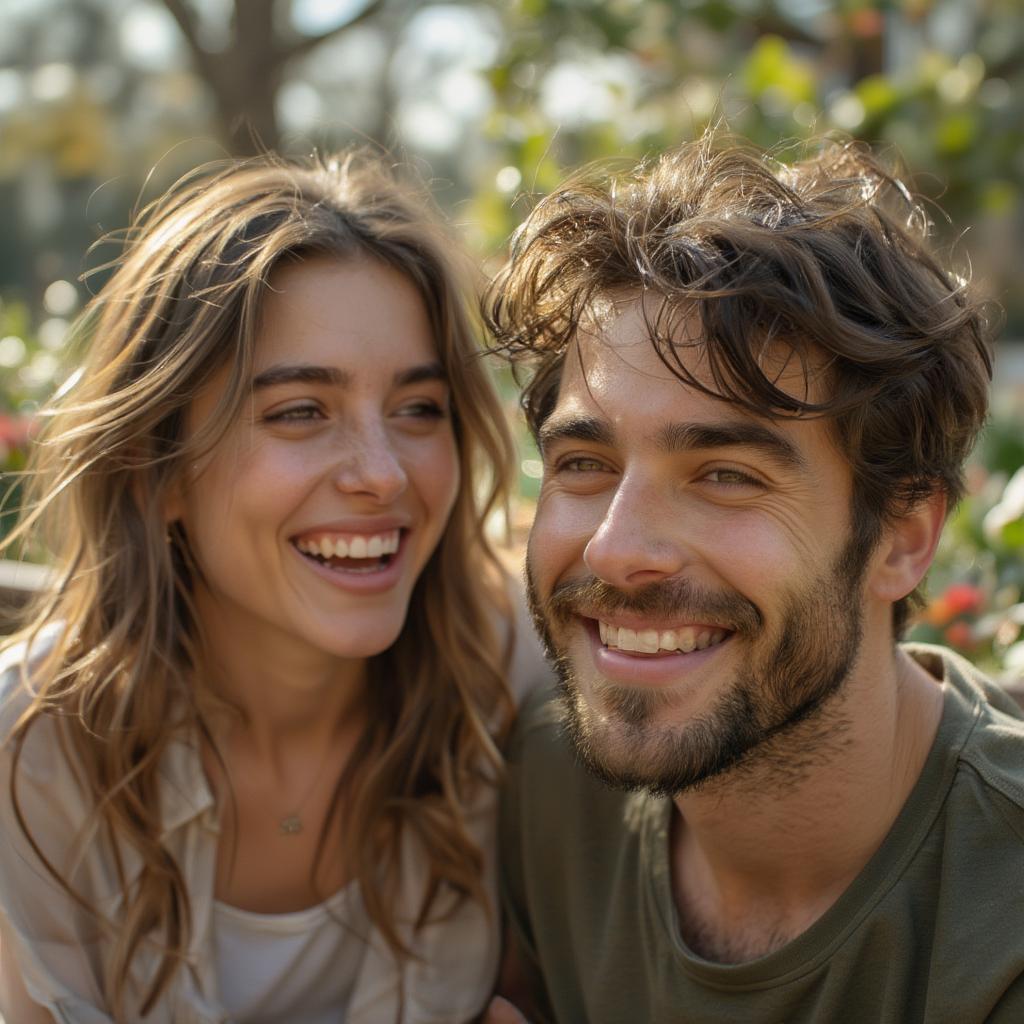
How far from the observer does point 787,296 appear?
2074 millimetres

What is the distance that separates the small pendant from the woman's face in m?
0.41

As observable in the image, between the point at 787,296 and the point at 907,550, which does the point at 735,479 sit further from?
the point at 907,550

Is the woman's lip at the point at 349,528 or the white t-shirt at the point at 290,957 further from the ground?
the woman's lip at the point at 349,528

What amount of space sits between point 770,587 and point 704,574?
0.34 ft

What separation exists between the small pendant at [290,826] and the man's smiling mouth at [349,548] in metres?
0.61

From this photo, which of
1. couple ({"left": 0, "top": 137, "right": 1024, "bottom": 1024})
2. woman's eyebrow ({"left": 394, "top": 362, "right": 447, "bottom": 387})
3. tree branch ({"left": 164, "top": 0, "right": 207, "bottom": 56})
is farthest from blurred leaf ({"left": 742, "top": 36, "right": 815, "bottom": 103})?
tree branch ({"left": 164, "top": 0, "right": 207, "bottom": 56})

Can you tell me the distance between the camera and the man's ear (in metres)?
2.25

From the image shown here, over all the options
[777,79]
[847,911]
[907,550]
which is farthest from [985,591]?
[777,79]

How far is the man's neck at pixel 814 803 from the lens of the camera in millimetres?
2213

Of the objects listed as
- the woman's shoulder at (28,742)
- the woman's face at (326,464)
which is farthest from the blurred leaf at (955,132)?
the woman's shoulder at (28,742)

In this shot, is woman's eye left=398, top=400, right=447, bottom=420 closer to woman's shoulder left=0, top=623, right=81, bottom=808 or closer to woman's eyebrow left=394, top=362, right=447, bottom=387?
woman's eyebrow left=394, top=362, right=447, bottom=387

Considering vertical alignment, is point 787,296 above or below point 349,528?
above

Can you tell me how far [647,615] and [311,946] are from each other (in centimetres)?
122

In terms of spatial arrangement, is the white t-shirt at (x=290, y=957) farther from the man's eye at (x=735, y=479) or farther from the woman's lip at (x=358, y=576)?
the man's eye at (x=735, y=479)
